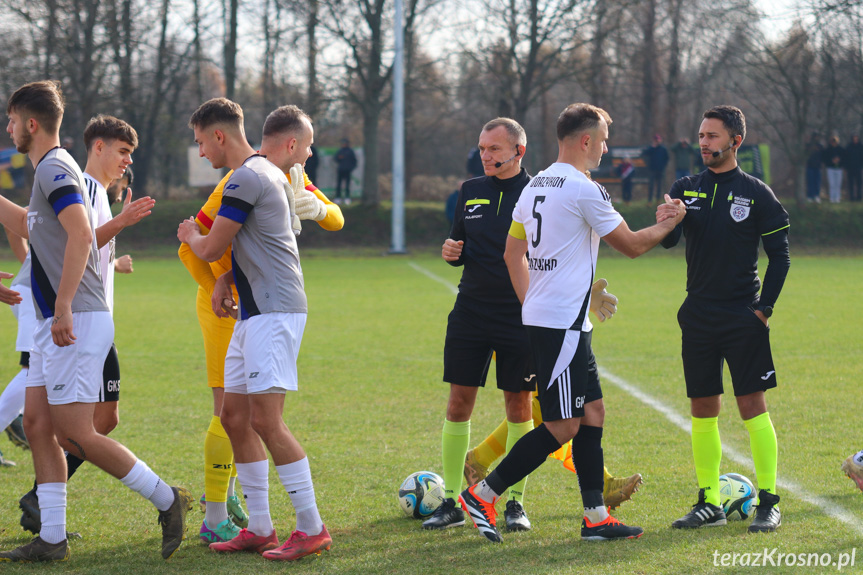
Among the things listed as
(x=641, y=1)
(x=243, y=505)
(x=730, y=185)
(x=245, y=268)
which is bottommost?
(x=243, y=505)

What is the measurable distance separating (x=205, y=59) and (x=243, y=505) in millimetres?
29954

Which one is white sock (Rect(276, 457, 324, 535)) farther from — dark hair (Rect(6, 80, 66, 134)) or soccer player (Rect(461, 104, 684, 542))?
dark hair (Rect(6, 80, 66, 134))

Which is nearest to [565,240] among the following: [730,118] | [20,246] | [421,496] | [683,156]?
[730,118]

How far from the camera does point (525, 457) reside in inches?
170

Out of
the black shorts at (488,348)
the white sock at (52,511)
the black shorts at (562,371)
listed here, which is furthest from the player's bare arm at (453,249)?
the white sock at (52,511)

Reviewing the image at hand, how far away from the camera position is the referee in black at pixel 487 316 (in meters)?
4.89

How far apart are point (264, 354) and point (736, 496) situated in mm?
2570

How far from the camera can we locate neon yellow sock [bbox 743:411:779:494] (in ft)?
15.3

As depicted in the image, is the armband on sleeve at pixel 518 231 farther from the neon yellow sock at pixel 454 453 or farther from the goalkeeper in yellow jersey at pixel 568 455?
the neon yellow sock at pixel 454 453

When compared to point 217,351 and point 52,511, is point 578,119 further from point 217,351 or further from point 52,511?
point 52,511

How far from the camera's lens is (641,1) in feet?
111

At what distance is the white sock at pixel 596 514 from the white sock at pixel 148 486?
1979 millimetres

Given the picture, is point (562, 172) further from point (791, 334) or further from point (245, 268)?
point (791, 334)

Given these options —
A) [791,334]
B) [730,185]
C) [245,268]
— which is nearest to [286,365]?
[245,268]
